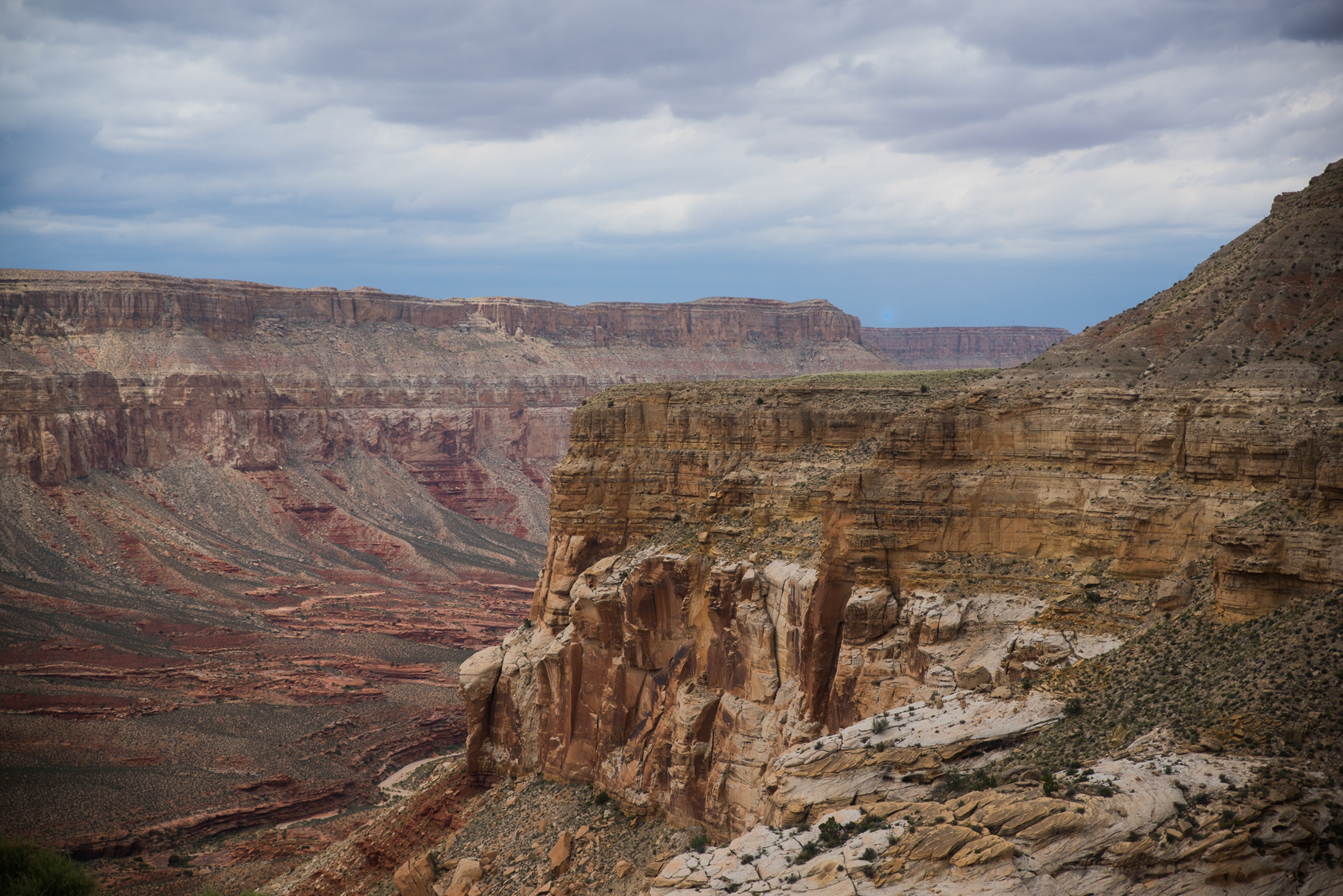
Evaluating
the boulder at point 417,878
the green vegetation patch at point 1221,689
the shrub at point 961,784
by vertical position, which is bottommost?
the boulder at point 417,878

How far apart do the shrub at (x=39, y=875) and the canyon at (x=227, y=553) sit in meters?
12.9

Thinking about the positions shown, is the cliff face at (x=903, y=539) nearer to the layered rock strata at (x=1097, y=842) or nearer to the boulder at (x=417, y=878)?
the layered rock strata at (x=1097, y=842)

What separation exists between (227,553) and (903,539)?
12772cm

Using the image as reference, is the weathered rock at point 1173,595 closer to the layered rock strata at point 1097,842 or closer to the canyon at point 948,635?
the canyon at point 948,635

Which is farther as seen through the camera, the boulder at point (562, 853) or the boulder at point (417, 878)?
the boulder at point (417, 878)

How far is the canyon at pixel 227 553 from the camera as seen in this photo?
85375mm

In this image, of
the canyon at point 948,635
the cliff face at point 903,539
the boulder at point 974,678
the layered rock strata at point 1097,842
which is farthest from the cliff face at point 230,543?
the layered rock strata at point 1097,842

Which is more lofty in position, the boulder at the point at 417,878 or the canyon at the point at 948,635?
the canyon at the point at 948,635

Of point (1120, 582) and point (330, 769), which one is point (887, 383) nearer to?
point (1120, 582)

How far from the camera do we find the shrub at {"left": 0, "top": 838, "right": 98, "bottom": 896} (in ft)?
174

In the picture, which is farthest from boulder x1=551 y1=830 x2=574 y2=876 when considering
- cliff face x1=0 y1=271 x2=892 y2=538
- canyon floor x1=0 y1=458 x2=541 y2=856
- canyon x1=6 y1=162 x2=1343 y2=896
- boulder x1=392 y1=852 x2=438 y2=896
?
cliff face x1=0 y1=271 x2=892 y2=538

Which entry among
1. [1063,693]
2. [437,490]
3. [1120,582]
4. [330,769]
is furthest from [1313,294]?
[437,490]

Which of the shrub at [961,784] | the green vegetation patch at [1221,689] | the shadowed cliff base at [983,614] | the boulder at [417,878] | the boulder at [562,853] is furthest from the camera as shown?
the boulder at [417,878]

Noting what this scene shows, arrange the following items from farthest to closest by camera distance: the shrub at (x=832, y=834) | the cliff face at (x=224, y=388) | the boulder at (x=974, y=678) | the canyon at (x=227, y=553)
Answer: the cliff face at (x=224, y=388) → the canyon at (x=227, y=553) → the boulder at (x=974, y=678) → the shrub at (x=832, y=834)
